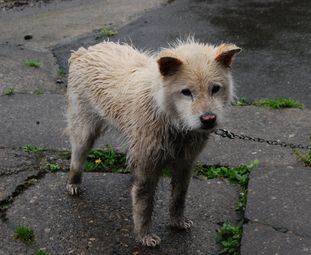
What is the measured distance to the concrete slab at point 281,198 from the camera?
4.55 meters

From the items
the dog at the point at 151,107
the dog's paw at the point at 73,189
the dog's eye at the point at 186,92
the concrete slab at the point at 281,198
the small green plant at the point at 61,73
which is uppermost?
the dog's eye at the point at 186,92

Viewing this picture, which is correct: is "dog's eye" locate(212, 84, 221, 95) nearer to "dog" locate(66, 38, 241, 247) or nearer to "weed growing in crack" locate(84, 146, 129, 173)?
"dog" locate(66, 38, 241, 247)

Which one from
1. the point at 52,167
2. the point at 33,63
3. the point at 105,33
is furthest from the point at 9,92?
the point at 105,33

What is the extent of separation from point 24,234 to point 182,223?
1.29m

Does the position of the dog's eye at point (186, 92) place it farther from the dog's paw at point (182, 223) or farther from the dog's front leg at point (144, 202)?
the dog's paw at point (182, 223)

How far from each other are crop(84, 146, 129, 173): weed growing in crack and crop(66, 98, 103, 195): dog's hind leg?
1.44 feet

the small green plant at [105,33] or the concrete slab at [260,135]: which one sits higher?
the concrete slab at [260,135]

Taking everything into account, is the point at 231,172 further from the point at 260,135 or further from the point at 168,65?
the point at 168,65

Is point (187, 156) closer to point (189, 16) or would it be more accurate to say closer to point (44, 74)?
point (44, 74)

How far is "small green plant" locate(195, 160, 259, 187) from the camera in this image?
5.24 meters

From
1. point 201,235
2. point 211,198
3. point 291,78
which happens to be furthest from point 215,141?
point 291,78

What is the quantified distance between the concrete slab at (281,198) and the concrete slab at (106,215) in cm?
20

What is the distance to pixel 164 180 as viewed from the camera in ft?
17.5

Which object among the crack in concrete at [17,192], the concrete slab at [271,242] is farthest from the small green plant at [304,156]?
the crack in concrete at [17,192]
